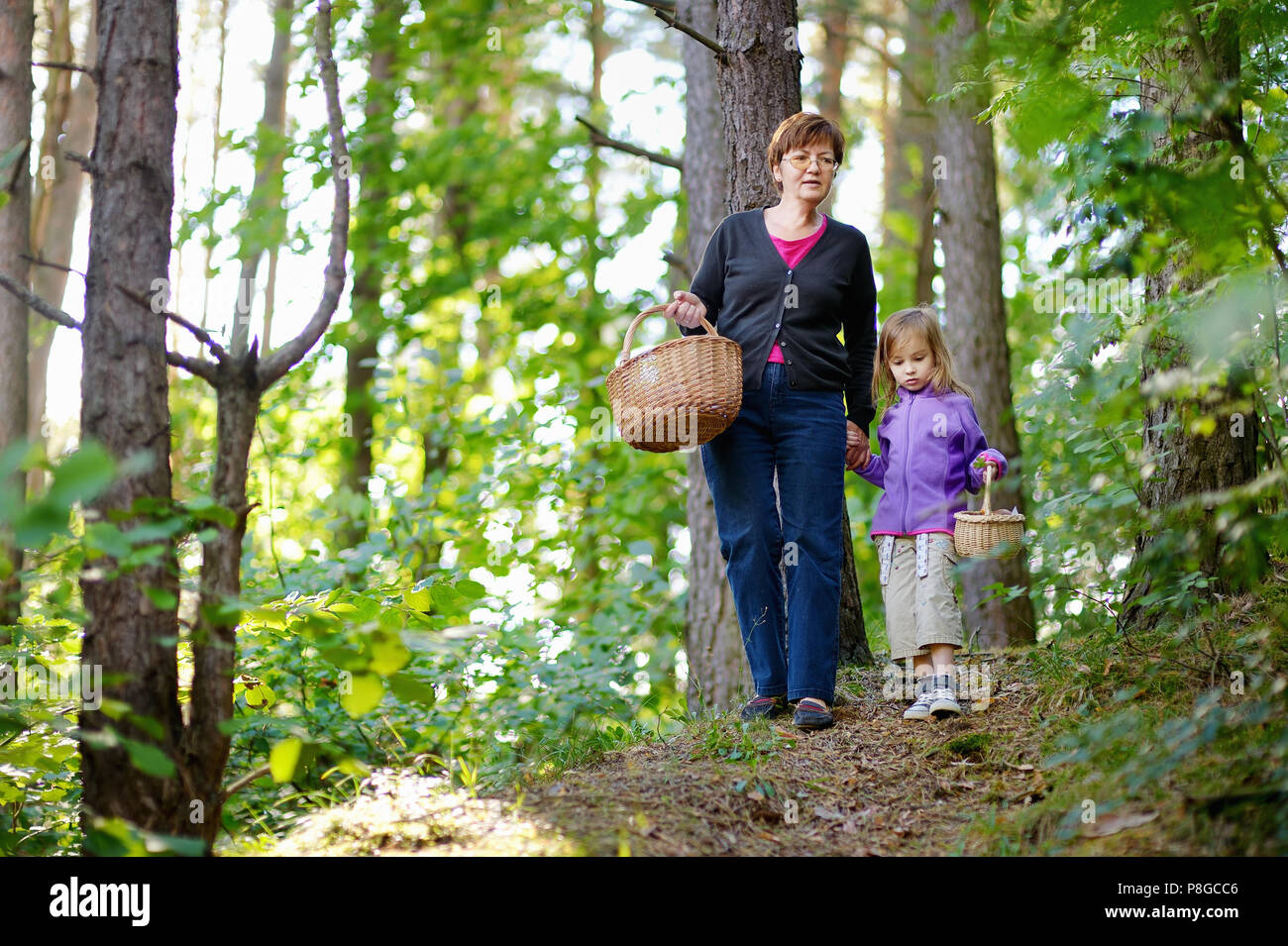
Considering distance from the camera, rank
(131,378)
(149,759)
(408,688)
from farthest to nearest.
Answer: (131,378)
(408,688)
(149,759)

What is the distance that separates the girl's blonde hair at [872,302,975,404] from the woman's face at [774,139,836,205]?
0.61m

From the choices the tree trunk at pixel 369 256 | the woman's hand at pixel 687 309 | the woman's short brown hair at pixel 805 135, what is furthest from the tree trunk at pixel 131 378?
the tree trunk at pixel 369 256

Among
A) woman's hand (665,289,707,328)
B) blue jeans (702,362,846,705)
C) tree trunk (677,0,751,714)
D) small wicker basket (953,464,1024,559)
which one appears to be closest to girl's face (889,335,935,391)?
blue jeans (702,362,846,705)

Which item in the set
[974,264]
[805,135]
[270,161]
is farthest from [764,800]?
[270,161]

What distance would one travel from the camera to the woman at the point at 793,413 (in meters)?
3.92

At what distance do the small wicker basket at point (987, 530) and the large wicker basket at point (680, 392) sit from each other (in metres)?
0.97

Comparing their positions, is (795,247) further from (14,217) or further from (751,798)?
(14,217)

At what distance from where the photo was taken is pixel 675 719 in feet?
16.1

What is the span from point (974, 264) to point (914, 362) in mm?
3930

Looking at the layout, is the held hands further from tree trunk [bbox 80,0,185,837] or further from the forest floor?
tree trunk [bbox 80,0,185,837]

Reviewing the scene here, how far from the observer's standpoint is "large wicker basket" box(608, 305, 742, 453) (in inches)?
139

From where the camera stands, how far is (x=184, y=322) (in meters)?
2.97

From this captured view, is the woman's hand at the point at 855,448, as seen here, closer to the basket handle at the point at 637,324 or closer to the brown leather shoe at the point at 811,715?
the basket handle at the point at 637,324
